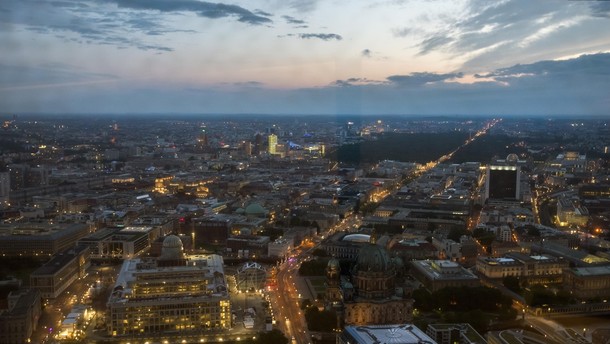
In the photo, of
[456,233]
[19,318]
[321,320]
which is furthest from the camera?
[456,233]

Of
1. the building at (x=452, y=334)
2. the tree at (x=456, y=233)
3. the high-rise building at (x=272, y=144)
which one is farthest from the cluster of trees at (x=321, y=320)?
the high-rise building at (x=272, y=144)

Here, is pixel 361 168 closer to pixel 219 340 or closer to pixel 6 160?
pixel 6 160

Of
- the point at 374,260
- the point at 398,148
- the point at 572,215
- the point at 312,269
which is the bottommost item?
the point at 312,269

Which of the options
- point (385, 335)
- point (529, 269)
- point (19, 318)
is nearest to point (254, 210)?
point (529, 269)

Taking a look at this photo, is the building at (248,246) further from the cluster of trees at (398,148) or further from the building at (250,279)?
the cluster of trees at (398,148)

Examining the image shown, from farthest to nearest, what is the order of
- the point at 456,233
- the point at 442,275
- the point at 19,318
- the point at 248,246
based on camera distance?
the point at 456,233
the point at 248,246
the point at 442,275
the point at 19,318

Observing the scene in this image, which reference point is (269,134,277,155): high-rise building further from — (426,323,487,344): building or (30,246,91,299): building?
(426,323,487,344): building

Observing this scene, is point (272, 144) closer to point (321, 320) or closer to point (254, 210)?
point (254, 210)

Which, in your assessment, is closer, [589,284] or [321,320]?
[321,320]
